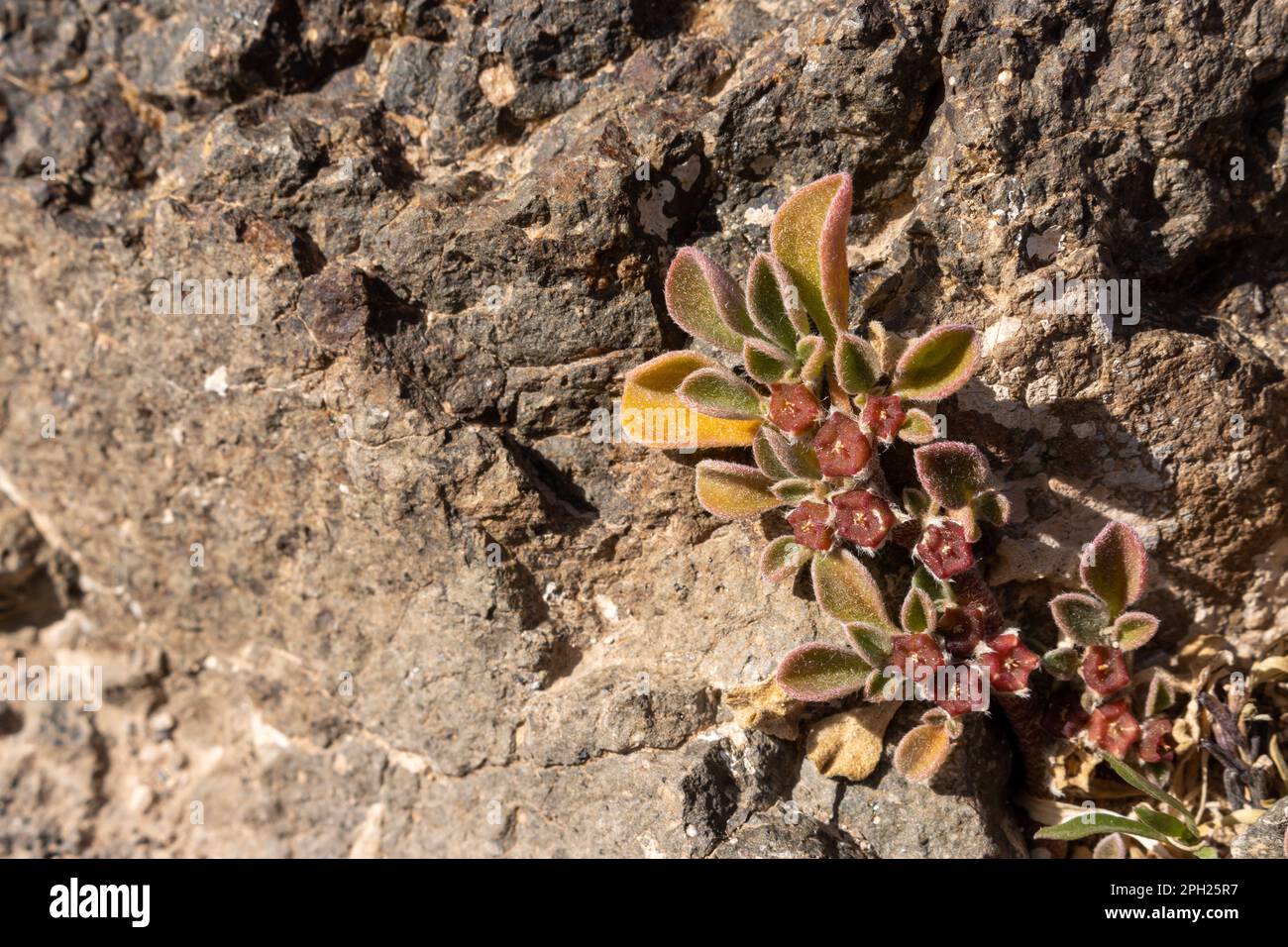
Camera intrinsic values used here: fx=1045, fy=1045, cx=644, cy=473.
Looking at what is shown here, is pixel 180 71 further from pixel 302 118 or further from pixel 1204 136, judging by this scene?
pixel 1204 136

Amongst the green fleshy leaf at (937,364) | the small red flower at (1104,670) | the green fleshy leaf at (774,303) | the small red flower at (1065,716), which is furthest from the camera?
the small red flower at (1065,716)

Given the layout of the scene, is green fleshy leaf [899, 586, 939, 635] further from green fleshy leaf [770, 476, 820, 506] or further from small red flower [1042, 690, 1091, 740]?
small red flower [1042, 690, 1091, 740]

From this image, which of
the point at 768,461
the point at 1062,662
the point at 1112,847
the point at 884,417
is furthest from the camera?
the point at 1112,847

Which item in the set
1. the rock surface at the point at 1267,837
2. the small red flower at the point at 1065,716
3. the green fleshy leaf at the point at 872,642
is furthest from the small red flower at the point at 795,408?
the rock surface at the point at 1267,837

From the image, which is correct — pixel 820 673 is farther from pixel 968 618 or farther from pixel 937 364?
pixel 937 364

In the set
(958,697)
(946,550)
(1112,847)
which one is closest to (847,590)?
(946,550)

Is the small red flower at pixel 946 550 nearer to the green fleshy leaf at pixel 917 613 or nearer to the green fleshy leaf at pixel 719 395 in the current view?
the green fleshy leaf at pixel 917 613

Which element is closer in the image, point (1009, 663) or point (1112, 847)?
point (1009, 663)

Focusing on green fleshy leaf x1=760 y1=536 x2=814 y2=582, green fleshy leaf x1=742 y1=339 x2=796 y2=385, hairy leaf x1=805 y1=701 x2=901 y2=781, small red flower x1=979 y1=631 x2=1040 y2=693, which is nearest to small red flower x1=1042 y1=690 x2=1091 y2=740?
small red flower x1=979 y1=631 x2=1040 y2=693
